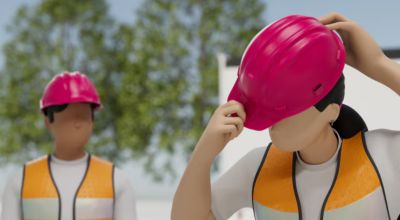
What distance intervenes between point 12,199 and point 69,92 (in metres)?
0.77

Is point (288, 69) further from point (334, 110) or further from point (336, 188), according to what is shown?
point (336, 188)

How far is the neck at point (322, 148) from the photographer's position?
7.18 feet

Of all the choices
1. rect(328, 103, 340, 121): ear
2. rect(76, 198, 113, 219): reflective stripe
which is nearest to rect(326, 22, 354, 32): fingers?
rect(328, 103, 340, 121): ear

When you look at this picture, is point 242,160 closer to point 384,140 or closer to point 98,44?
point 384,140

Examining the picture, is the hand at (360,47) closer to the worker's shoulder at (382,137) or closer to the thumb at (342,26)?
the thumb at (342,26)

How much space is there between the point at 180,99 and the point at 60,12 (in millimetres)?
5434

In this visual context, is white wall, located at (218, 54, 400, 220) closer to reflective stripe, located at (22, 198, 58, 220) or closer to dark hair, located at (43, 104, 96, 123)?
dark hair, located at (43, 104, 96, 123)

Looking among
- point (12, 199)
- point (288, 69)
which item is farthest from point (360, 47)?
point (12, 199)

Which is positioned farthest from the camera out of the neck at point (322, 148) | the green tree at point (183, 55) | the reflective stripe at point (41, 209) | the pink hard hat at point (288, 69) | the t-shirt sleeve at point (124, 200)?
the green tree at point (183, 55)

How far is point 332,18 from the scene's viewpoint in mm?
2281

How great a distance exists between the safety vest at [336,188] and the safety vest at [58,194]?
193 cm

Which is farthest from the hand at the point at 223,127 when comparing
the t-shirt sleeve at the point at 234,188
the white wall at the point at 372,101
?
the white wall at the point at 372,101

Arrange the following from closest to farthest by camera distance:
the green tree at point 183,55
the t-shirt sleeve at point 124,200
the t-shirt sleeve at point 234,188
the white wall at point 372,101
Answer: the t-shirt sleeve at point 234,188, the t-shirt sleeve at point 124,200, the white wall at point 372,101, the green tree at point 183,55

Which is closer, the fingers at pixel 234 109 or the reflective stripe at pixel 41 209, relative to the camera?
the fingers at pixel 234 109
